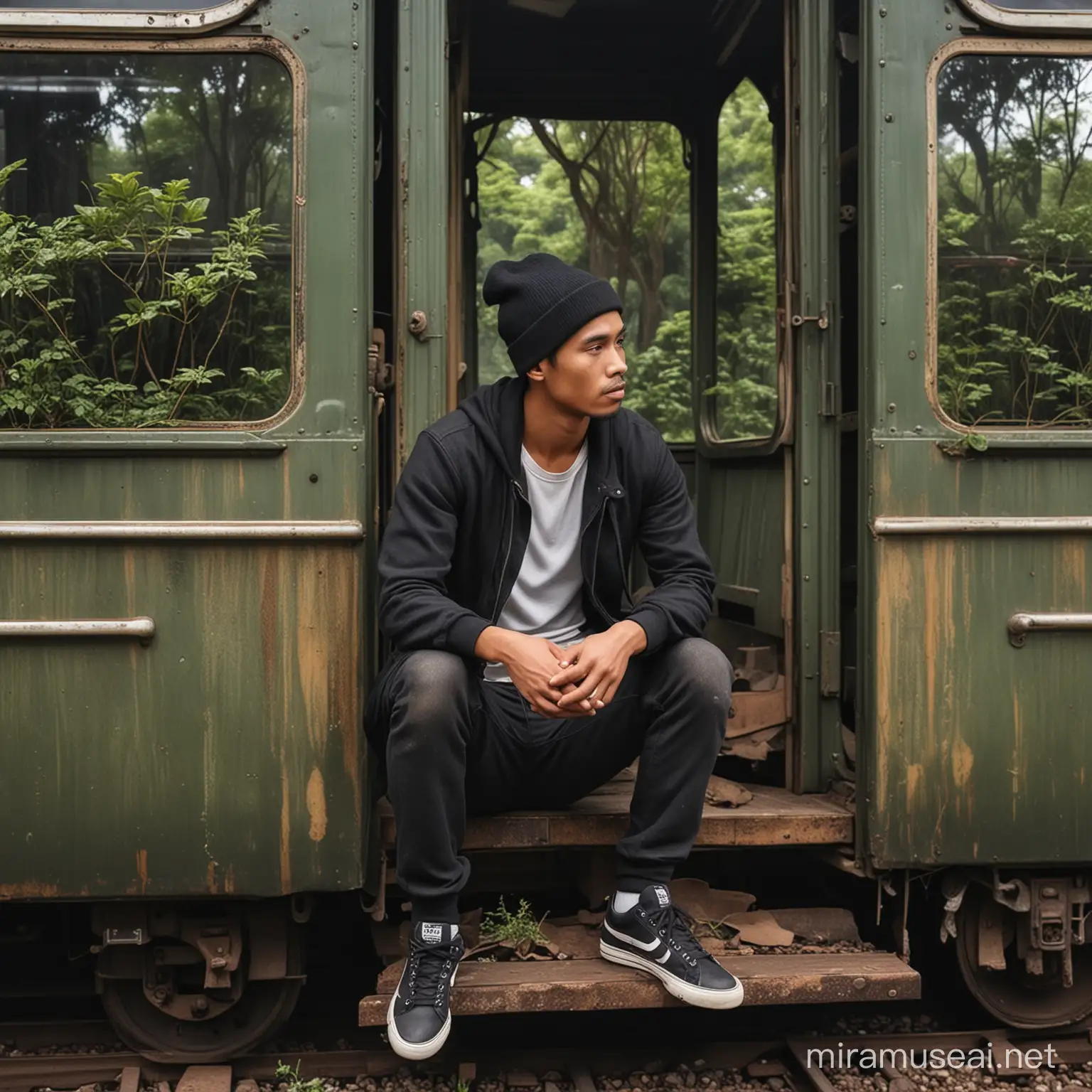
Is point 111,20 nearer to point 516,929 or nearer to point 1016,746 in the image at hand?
point 516,929

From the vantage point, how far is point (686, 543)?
122 inches

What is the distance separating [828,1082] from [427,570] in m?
1.68

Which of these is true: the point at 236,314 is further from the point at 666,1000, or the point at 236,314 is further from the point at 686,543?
the point at 666,1000

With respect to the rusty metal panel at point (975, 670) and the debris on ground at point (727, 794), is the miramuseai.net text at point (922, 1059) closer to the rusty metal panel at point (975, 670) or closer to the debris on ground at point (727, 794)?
the rusty metal panel at point (975, 670)

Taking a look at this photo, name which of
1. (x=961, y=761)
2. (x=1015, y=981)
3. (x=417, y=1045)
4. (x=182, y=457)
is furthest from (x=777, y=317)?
(x=417, y=1045)

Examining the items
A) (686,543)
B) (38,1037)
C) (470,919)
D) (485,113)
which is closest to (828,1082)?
(470,919)

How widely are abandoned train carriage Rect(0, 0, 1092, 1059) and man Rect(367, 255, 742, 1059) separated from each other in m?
0.16

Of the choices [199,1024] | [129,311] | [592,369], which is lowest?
[199,1024]

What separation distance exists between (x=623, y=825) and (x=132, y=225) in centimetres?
194

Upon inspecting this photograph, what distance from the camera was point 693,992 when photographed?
280 centimetres

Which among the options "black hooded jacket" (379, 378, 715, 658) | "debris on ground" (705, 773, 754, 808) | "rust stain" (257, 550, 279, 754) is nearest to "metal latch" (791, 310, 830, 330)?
"black hooded jacket" (379, 378, 715, 658)

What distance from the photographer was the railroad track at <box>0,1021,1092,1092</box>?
3139 mm

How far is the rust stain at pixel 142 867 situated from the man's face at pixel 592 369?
1.52 m

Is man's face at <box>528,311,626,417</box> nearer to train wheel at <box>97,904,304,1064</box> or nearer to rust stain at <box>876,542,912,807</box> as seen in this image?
rust stain at <box>876,542,912,807</box>
